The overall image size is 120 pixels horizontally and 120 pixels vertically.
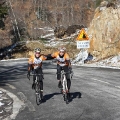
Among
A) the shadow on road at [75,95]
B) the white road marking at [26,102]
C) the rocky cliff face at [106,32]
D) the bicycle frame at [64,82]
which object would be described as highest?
the rocky cliff face at [106,32]

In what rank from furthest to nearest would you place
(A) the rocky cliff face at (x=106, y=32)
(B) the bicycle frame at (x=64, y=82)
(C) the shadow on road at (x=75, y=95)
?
(A) the rocky cliff face at (x=106, y=32), (C) the shadow on road at (x=75, y=95), (B) the bicycle frame at (x=64, y=82)

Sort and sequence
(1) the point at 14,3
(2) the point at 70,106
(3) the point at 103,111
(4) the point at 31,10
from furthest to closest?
1. (1) the point at 14,3
2. (4) the point at 31,10
3. (2) the point at 70,106
4. (3) the point at 103,111

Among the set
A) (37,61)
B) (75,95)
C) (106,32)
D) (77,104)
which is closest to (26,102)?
(37,61)

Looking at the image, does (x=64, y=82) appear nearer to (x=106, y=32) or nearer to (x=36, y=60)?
(x=36, y=60)

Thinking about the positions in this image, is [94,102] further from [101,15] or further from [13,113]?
[101,15]

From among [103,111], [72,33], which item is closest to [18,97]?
[103,111]

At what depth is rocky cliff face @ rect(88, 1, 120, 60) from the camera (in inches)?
1109

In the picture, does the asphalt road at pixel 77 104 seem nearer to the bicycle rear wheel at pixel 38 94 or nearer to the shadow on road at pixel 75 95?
the shadow on road at pixel 75 95

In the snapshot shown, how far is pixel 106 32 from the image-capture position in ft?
98.8

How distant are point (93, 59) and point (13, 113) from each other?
19.9m

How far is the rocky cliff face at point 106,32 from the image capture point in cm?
2816

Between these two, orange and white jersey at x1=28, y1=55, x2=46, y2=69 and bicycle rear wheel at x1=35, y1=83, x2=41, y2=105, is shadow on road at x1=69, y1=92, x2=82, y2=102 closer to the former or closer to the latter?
bicycle rear wheel at x1=35, y1=83, x2=41, y2=105

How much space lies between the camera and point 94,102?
1021 centimetres

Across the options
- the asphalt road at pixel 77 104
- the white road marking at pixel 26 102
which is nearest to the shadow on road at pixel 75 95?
the asphalt road at pixel 77 104
